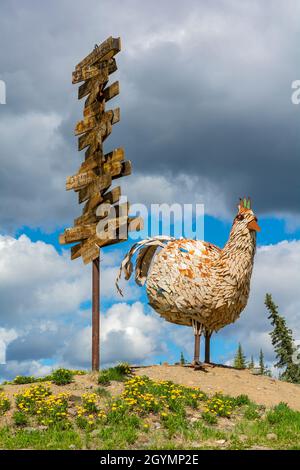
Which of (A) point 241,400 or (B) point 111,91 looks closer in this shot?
(A) point 241,400

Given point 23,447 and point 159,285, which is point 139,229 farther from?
point 23,447

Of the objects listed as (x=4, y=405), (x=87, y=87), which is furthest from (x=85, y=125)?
(x=4, y=405)

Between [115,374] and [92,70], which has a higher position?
[92,70]

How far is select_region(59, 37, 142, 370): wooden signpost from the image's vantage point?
1609 cm

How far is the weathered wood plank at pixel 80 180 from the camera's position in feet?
55.1

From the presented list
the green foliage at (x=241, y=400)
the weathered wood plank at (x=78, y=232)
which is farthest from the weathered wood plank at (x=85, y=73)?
the green foliage at (x=241, y=400)

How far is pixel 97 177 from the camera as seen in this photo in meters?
16.6

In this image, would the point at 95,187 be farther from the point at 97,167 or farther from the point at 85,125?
the point at 85,125

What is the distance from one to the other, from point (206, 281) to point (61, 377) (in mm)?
4711

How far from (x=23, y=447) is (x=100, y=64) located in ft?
35.6

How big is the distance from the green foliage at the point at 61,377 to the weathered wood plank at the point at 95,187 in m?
5.05

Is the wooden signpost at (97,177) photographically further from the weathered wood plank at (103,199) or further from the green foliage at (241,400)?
the green foliage at (241,400)
